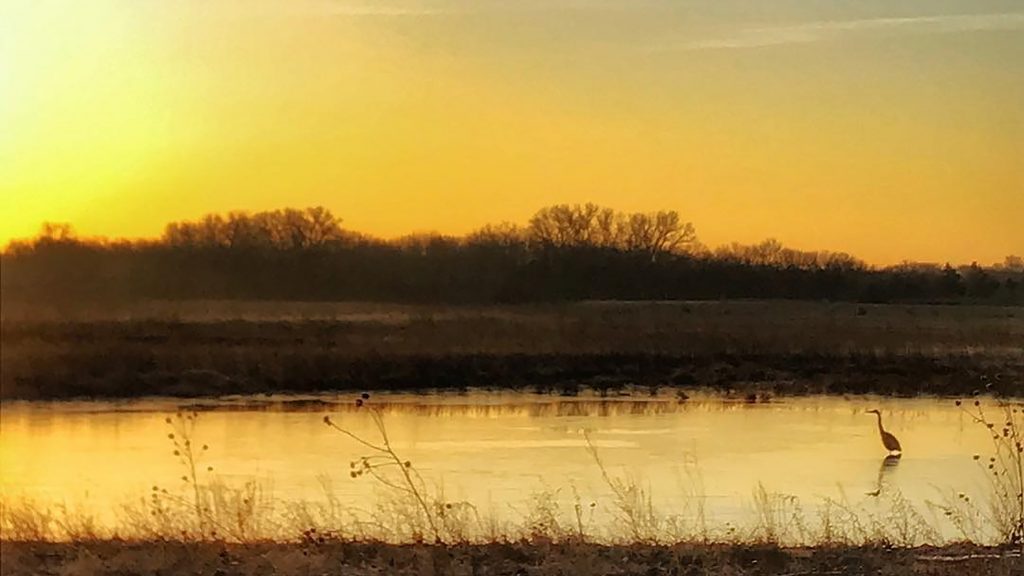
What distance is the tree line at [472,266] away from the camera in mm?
2643

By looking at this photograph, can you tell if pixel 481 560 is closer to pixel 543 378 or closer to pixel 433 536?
pixel 433 536

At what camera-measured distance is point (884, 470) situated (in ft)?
9.52

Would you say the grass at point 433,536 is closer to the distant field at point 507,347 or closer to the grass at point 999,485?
the grass at point 999,485

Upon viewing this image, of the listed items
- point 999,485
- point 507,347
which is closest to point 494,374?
point 507,347

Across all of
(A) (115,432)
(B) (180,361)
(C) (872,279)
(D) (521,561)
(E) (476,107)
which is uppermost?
(E) (476,107)

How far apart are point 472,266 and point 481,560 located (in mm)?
759

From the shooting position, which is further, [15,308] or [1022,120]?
[1022,120]

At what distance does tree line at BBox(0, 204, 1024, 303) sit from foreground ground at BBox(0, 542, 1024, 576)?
25.2 inches

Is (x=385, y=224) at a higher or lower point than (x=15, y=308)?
higher

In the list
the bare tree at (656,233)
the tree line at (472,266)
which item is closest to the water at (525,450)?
the tree line at (472,266)

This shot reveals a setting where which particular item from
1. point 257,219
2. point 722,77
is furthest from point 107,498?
point 722,77

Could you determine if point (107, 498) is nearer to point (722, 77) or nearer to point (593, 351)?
point (593, 351)

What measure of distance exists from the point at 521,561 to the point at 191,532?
0.84m

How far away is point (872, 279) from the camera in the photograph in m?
2.85
